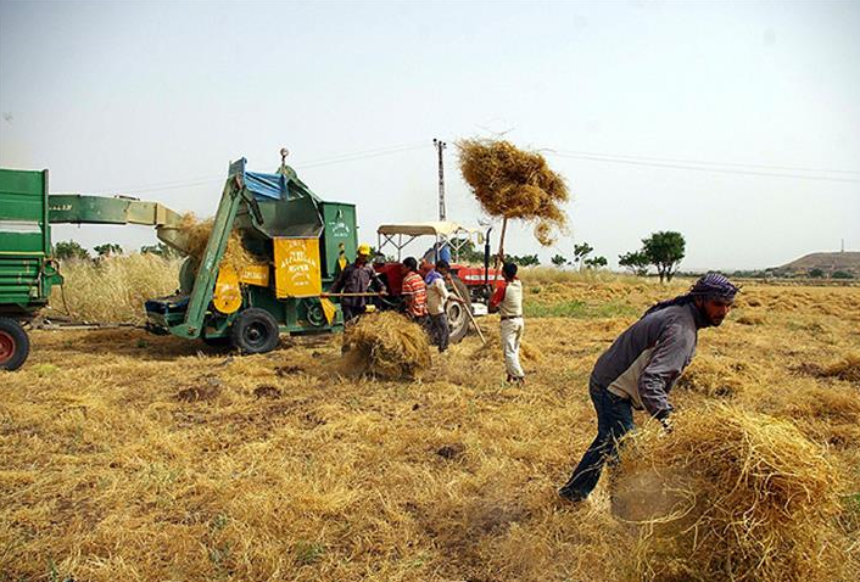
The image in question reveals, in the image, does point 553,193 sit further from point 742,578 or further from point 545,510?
point 742,578

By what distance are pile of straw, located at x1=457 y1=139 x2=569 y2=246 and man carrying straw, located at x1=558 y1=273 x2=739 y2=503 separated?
7.00 meters

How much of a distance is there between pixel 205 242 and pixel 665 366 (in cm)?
835

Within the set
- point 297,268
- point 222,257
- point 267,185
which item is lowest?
point 297,268

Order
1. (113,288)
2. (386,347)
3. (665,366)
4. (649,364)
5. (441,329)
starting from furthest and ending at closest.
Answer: (113,288) < (441,329) < (386,347) < (649,364) < (665,366)

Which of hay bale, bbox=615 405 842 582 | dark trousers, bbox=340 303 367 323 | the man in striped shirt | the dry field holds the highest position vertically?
the man in striped shirt

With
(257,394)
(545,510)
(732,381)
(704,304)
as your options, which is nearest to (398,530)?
(545,510)

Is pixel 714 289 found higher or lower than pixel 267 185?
lower

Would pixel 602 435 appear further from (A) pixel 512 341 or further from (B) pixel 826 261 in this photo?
(B) pixel 826 261

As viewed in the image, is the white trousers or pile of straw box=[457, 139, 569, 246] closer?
the white trousers

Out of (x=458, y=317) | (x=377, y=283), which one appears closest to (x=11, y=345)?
(x=377, y=283)

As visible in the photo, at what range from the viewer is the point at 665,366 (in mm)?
3066

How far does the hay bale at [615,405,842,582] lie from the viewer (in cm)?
236

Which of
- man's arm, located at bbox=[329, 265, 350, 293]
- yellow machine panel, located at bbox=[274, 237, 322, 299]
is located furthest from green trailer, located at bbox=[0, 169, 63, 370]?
man's arm, located at bbox=[329, 265, 350, 293]

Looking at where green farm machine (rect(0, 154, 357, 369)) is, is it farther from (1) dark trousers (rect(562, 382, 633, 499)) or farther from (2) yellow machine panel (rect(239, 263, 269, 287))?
(1) dark trousers (rect(562, 382, 633, 499))
